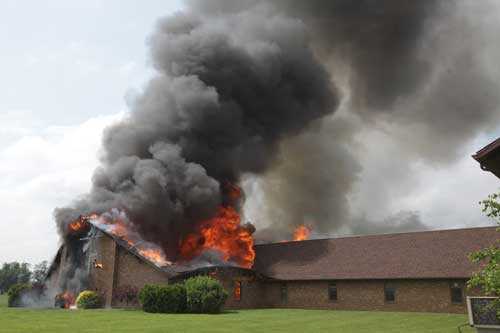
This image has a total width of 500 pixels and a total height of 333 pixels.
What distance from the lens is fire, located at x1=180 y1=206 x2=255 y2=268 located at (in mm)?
37344

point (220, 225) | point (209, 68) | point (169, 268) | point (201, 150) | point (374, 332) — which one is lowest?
point (374, 332)

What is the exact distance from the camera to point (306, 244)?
122ft

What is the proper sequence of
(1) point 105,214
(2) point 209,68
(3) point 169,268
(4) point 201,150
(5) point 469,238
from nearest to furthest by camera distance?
(5) point 469,238 < (3) point 169,268 < (1) point 105,214 < (4) point 201,150 < (2) point 209,68

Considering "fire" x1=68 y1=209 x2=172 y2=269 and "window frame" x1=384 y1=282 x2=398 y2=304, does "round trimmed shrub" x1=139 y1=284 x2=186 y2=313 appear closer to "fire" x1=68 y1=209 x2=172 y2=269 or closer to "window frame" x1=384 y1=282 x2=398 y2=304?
"fire" x1=68 y1=209 x2=172 y2=269

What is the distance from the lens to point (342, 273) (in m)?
31.2

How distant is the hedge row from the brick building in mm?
3039

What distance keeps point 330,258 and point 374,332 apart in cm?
1639

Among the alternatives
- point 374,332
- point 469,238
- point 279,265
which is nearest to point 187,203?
point 279,265

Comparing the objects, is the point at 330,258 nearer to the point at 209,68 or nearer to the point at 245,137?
the point at 245,137

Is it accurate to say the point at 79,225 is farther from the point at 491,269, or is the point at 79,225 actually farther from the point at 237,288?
the point at 491,269

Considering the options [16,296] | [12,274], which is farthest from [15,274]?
[16,296]

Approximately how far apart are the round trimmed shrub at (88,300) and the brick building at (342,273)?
80 cm

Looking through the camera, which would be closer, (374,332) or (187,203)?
(374,332)

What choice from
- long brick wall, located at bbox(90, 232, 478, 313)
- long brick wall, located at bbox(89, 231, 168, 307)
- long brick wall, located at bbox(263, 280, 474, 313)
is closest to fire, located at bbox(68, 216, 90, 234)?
long brick wall, located at bbox(89, 231, 168, 307)
